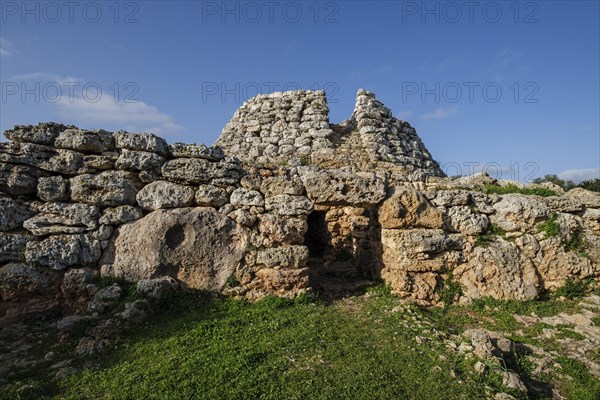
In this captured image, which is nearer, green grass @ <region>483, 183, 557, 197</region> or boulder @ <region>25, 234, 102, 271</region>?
boulder @ <region>25, 234, 102, 271</region>

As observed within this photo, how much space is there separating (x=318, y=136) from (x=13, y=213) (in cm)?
1065

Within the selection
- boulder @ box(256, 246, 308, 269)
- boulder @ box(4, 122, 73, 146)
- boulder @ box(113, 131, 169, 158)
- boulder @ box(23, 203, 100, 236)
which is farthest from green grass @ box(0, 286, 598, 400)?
boulder @ box(4, 122, 73, 146)

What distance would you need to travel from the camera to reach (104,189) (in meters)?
8.26

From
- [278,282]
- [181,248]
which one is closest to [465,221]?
[278,282]

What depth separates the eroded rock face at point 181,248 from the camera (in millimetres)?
7945

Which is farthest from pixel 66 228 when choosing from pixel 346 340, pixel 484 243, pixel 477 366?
pixel 484 243

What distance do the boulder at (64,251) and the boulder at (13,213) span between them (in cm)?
63

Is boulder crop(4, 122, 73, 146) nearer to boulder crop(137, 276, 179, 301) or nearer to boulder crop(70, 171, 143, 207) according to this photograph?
boulder crop(70, 171, 143, 207)

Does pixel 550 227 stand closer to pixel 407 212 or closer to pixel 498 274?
pixel 498 274

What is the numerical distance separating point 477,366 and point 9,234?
9.07 m

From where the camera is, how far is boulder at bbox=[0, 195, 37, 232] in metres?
7.66

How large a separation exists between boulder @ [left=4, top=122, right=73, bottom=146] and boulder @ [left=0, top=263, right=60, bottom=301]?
9.17ft

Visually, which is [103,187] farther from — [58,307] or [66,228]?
[58,307]

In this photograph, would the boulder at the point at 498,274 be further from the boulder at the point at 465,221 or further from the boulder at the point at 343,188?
the boulder at the point at 343,188
